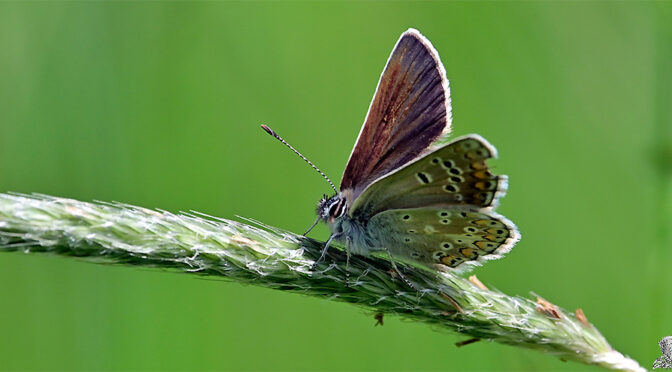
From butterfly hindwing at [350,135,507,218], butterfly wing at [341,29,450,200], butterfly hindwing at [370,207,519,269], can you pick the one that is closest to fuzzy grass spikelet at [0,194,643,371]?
butterfly hindwing at [370,207,519,269]

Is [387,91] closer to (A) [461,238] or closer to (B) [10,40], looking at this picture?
(A) [461,238]

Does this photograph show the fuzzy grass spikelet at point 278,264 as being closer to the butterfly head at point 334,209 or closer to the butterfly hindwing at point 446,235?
the butterfly hindwing at point 446,235

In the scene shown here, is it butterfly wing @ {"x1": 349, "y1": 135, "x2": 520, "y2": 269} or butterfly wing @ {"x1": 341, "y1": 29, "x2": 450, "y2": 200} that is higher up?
butterfly wing @ {"x1": 341, "y1": 29, "x2": 450, "y2": 200}

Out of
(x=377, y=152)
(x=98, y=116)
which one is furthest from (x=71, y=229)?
(x=98, y=116)

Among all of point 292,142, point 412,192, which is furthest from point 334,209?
point 292,142

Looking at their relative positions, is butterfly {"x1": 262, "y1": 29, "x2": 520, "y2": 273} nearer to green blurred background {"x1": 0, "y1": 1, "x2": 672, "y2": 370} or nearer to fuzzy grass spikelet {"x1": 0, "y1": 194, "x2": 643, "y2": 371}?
fuzzy grass spikelet {"x1": 0, "y1": 194, "x2": 643, "y2": 371}

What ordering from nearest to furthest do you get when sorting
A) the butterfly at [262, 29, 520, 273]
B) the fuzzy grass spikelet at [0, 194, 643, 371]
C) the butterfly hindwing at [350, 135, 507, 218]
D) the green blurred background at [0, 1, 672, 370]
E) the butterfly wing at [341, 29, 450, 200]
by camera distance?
the fuzzy grass spikelet at [0, 194, 643, 371] < the butterfly hindwing at [350, 135, 507, 218] < the butterfly at [262, 29, 520, 273] < the butterfly wing at [341, 29, 450, 200] < the green blurred background at [0, 1, 672, 370]
